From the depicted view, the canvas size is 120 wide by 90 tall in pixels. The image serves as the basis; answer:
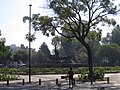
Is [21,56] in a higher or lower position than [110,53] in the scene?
lower

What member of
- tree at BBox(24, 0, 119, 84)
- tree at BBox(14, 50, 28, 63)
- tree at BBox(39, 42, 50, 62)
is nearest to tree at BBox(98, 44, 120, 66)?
tree at BBox(14, 50, 28, 63)

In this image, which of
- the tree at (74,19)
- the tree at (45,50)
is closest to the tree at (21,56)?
the tree at (45,50)

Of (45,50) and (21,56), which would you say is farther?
(45,50)

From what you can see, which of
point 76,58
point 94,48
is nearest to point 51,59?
point 76,58

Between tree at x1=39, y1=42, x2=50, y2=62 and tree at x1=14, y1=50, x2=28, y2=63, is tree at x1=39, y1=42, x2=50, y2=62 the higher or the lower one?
the higher one

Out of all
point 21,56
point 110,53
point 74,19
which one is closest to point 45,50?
point 21,56

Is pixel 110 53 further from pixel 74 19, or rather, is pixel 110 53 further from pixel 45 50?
pixel 74 19

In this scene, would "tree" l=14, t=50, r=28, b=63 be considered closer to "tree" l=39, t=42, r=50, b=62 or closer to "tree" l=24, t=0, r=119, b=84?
"tree" l=39, t=42, r=50, b=62

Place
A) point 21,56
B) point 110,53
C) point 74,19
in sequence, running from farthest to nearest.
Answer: point 21,56
point 110,53
point 74,19

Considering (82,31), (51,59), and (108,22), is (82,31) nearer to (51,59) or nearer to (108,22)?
(108,22)

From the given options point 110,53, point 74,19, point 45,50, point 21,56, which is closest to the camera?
point 74,19

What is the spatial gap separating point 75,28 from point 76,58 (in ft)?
250

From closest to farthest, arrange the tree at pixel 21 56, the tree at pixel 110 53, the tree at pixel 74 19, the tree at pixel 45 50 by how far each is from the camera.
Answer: the tree at pixel 74 19 < the tree at pixel 110 53 < the tree at pixel 21 56 < the tree at pixel 45 50

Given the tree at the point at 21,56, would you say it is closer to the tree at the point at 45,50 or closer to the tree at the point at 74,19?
the tree at the point at 45,50
